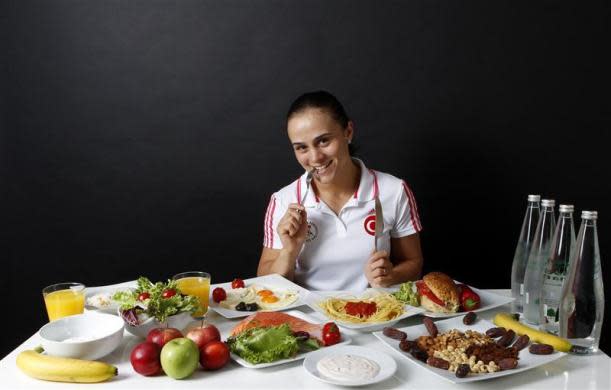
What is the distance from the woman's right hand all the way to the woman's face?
0.21 m

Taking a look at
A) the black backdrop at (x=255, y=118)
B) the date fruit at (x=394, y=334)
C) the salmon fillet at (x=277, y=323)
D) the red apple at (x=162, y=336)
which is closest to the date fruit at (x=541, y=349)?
the date fruit at (x=394, y=334)

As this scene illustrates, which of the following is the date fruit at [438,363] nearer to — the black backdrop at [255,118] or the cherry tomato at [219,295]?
the cherry tomato at [219,295]

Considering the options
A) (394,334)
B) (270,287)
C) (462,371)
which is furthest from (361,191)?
(462,371)

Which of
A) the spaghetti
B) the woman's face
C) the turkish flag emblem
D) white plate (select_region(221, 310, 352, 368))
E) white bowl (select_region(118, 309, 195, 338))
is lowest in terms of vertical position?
white plate (select_region(221, 310, 352, 368))

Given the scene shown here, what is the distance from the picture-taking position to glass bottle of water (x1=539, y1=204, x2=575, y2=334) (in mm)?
1693

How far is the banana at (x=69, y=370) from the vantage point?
4.73ft

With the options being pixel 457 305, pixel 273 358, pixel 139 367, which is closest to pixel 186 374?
pixel 139 367

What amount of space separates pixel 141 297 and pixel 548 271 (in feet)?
4.20

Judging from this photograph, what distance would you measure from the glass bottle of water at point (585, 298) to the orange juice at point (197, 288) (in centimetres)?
114

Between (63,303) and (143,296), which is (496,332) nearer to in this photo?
(143,296)

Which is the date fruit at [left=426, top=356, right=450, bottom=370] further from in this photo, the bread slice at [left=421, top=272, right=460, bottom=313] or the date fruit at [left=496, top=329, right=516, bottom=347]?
the bread slice at [left=421, top=272, right=460, bottom=313]

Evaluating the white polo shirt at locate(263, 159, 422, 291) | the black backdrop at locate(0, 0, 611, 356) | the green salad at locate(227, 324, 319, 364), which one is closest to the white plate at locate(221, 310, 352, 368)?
the green salad at locate(227, 324, 319, 364)

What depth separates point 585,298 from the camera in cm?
159

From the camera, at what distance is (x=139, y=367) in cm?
146
